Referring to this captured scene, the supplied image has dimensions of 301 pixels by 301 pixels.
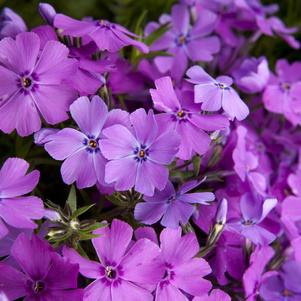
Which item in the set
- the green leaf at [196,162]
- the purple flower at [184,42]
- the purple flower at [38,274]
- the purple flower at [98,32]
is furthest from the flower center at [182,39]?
→ the purple flower at [38,274]

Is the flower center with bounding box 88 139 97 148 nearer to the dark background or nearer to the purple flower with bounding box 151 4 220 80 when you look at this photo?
the dark background

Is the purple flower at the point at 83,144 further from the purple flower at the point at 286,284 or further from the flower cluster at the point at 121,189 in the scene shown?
the purple flower at the point at 286,284

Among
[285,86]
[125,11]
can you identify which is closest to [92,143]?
[285,86]

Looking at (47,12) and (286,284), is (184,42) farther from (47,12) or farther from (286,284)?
(286,284)

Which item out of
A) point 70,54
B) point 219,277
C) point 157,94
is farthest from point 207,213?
point 70,54

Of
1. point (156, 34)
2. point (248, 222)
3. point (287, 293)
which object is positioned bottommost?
point (287, 293)
